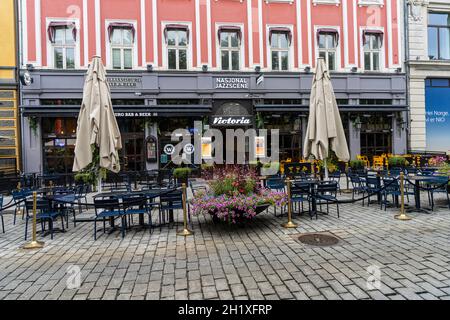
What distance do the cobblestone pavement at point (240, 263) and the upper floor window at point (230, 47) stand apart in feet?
42.0

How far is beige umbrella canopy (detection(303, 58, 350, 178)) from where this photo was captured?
9.62 m

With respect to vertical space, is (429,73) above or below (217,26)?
below

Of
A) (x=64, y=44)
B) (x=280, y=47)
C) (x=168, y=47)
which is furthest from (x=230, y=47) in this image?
(x=64, y=44)

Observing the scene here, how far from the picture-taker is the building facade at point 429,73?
749 inches

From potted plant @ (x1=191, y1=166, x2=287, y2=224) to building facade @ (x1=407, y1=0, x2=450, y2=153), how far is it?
1615 cm

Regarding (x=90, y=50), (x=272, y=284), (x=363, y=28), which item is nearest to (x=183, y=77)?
(x=90, y=50)

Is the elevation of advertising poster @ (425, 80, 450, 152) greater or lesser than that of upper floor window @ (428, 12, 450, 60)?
lesser

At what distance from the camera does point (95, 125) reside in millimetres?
8125

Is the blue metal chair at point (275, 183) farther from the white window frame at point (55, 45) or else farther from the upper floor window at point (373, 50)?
the upper floor window at point (373, 50)

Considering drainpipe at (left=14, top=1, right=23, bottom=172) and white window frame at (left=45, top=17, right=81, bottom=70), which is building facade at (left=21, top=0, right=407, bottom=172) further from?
drainpipe at (left=14, top=1, right=23, bottom=172)

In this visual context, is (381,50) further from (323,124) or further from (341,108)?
(323,124)

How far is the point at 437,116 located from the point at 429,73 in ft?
9.24

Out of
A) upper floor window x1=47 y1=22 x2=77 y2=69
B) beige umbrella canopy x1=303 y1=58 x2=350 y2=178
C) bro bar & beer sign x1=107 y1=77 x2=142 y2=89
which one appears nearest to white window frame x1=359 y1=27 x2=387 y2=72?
beige umbrella canopy x1=303 y1=58 x2=350 y2=178

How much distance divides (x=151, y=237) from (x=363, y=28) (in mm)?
18692
